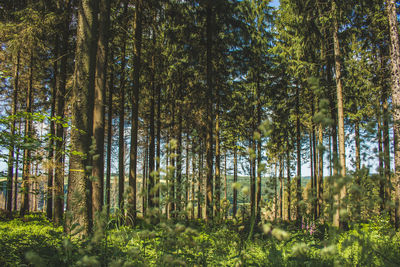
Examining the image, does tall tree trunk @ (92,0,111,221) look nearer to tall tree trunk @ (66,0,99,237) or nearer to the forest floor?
tall tree trunk @ (66,0,99,237)

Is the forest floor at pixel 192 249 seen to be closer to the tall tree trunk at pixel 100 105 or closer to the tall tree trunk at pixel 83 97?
the tall tree trunk at pixel 83 97

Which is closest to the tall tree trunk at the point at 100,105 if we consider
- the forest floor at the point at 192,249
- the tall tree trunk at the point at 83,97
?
the tall tree trunk at the point at 83,97

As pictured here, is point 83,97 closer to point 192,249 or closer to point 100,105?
point 100,105

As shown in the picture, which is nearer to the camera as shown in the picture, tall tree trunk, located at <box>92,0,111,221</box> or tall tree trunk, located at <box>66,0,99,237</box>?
tall tree trunk, located at <box>66,0,99,237</box>

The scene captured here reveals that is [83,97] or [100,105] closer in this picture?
[83,97]

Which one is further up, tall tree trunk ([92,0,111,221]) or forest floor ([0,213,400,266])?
tall tree trunk ([92,0,111,221])

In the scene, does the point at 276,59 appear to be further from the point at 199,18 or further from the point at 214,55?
the point at 199,18

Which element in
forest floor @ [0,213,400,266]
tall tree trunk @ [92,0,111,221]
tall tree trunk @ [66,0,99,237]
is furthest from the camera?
tall tree trunk @ [92,0,111,221]

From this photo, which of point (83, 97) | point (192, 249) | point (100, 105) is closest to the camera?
point (192, 249)

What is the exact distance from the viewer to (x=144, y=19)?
1111 cm

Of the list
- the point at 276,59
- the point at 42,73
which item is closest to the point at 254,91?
the point at 276,59

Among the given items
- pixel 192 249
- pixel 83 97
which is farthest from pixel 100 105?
pixel 192 249

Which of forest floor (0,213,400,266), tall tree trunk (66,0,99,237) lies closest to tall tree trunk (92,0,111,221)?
tall tree trunk (66,0,99,237)

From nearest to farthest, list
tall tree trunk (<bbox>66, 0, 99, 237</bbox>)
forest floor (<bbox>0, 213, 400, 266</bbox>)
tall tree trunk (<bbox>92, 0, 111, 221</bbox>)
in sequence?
forest floor (<bbox>0, 213, 400, 266</bbox>) → tall tree trunk (<bbox>66, 0, 99, 237</bbox>) → tall tree trunk (<bbox>92, 0, 111, 221</bbox>)
